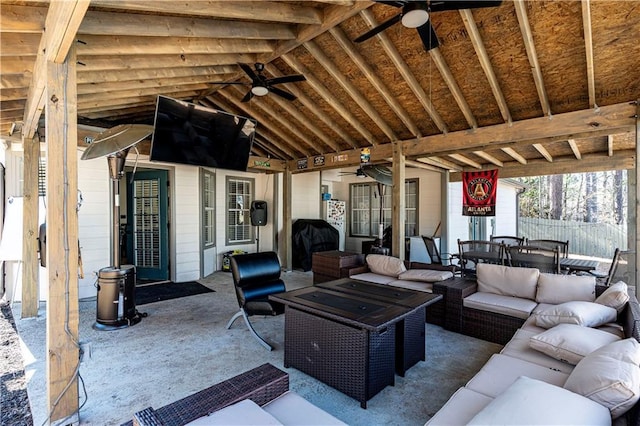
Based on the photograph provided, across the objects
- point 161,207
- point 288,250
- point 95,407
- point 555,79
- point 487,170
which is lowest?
point 95,407

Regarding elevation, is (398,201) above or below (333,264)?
above

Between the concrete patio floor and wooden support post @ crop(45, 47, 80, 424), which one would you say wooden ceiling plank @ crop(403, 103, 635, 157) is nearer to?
the concrete patio floor

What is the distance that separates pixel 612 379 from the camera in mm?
1468

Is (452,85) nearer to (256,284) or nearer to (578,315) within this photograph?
(578,315)

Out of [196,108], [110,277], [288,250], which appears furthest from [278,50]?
[288,250]

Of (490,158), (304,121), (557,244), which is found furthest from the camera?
(490,158)

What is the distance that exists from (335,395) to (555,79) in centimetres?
432

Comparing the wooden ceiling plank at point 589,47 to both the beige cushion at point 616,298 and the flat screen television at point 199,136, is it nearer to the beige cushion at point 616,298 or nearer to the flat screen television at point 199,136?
the beige cushion at point 616,298

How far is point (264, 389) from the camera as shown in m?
1.76

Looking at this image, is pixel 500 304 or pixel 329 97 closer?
pixel 500 304

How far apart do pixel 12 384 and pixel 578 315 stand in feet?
16.3

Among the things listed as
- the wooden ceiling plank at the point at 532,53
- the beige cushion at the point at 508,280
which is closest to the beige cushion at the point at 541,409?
the beige cushion at the point at 508,280

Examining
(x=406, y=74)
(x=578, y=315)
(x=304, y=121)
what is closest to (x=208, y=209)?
(x=304, y=121)

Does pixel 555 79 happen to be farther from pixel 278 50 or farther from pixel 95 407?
pixel 95 407
